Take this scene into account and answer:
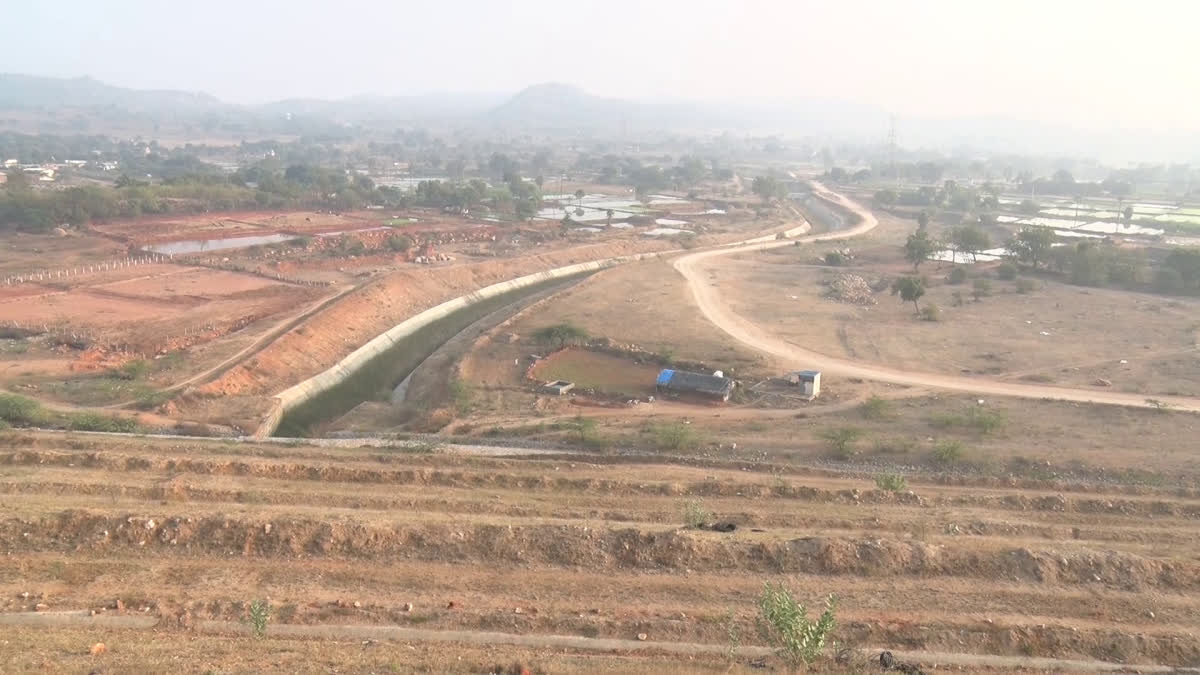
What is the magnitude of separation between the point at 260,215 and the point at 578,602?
63.8 m

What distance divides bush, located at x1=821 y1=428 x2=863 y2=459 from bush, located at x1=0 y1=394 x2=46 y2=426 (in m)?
22.6

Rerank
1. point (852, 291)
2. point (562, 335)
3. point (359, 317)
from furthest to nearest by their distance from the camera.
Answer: point (852, 291) < point (359, 317) < point (562, 335)

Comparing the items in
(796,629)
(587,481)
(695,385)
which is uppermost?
(796,629)

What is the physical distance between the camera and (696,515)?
15.5 m

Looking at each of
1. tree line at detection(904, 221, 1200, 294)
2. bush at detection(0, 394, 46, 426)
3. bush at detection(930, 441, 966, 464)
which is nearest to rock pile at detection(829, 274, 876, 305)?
tree line at detection(904, 221, 1200, 294)

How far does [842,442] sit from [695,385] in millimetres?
6992

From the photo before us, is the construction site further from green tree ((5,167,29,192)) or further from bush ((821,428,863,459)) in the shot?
green tree ((5,167,29,192))

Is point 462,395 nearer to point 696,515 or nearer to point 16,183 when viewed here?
point 696,515

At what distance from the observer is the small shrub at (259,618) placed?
35.0 ft

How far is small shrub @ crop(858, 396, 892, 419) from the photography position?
24.1 metres

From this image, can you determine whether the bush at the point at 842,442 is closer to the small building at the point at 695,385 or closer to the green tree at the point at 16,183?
the small building at the point at 695,385

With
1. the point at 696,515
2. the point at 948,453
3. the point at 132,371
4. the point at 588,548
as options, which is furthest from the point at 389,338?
the point at 948,453

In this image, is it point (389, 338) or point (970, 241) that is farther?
point (970, 241)

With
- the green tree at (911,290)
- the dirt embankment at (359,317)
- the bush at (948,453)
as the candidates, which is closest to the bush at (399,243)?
the dirt embankment at (359,317)
